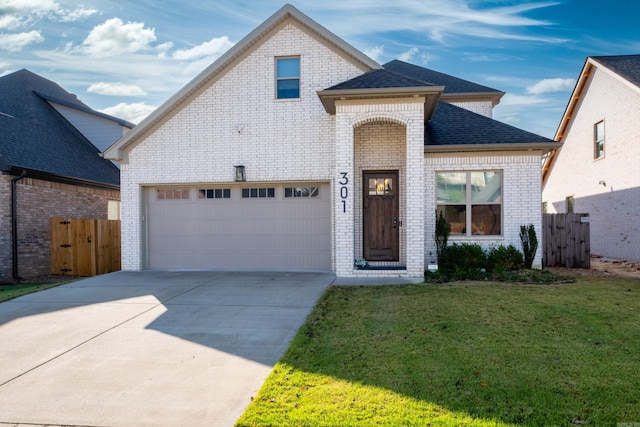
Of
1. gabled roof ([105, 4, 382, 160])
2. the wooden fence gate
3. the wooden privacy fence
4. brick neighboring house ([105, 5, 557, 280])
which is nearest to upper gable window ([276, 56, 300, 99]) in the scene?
brick neighboring house ([105, 5, 557, 280])

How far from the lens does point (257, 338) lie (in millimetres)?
5562

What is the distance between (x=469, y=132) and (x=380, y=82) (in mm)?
3404

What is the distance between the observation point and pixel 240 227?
12.0m

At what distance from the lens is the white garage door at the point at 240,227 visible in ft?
38.1

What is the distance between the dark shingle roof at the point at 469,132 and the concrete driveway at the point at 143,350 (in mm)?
5574

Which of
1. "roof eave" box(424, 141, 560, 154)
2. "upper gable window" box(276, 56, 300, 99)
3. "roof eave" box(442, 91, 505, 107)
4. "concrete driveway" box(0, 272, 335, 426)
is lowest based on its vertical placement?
"concrete driveway" box(0, 272, 335, 426)

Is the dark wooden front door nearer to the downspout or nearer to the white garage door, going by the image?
the white garage door

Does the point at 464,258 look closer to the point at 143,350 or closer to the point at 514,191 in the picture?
the point at 514,191

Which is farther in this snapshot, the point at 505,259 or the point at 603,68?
the point at 603,68

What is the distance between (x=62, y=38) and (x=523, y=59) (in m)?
18.4

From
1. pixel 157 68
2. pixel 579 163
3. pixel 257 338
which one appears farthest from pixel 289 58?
pixel 579 163

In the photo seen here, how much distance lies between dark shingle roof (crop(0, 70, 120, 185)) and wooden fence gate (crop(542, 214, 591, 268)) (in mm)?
15428

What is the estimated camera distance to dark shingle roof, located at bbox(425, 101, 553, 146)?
1127 cm

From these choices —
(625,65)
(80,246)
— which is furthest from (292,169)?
(625,65)
